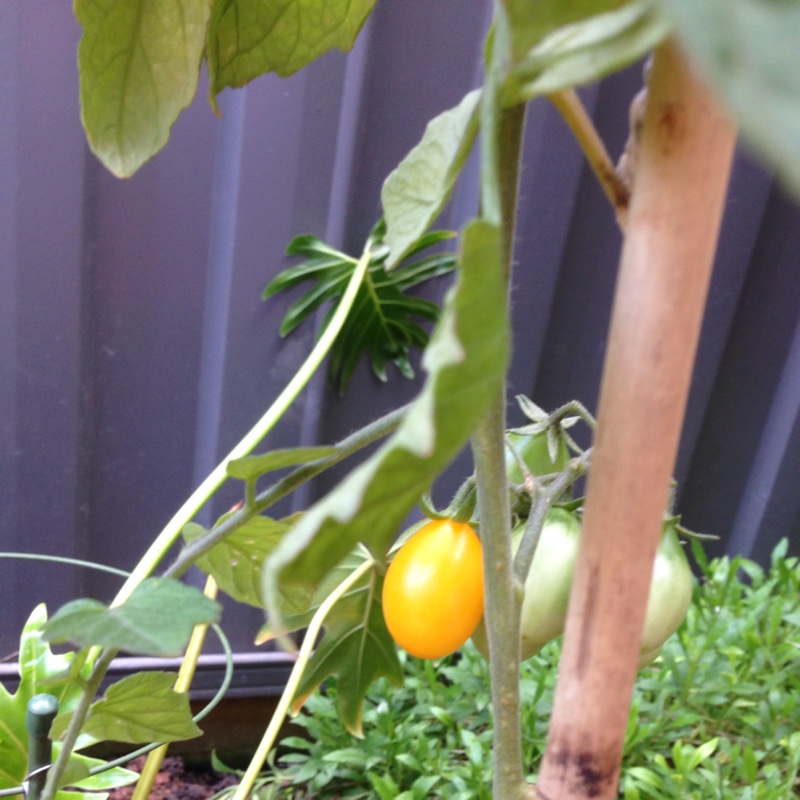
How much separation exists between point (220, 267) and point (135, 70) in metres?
0.52

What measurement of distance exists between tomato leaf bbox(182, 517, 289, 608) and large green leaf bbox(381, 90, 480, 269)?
155 mm

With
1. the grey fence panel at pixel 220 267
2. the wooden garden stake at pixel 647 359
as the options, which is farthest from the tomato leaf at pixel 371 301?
the wooden garden stake at pixel 647 359

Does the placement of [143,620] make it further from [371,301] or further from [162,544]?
[371,301]

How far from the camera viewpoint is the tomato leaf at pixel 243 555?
12.4 inches

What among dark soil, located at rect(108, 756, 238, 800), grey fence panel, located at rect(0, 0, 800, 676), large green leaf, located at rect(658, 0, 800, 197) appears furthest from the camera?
dark soil, located at rect(108, 756, 238, 800)

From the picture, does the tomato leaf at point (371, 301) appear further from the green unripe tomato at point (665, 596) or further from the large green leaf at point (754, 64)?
the large green leaf at point (754, 64)

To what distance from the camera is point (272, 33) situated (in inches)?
11.2

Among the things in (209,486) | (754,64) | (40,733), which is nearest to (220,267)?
(209,486)

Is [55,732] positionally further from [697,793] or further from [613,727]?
[697,793]

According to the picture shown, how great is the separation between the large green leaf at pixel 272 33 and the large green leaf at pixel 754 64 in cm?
24

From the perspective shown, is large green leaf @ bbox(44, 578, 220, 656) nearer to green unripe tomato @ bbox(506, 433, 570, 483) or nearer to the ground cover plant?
the ground cover plant

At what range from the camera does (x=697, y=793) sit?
1.90 feet

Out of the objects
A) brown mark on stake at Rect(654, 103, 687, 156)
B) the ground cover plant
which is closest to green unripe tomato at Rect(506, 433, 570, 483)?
the ground cover plant

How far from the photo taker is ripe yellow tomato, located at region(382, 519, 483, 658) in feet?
0.85
